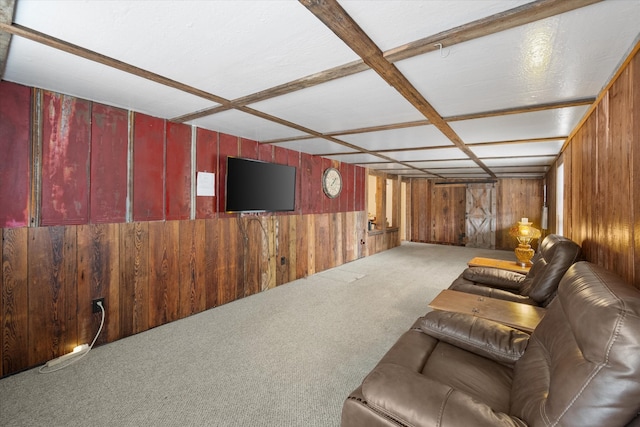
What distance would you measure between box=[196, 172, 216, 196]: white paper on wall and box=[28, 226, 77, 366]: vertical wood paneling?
1.19 meters

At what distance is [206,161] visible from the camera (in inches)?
129

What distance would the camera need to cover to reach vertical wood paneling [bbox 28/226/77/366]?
2.13 metres

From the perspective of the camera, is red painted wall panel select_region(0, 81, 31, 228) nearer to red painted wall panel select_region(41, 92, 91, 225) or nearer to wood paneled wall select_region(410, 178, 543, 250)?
red painted wall panel select_region(41, 92, 91, 225)

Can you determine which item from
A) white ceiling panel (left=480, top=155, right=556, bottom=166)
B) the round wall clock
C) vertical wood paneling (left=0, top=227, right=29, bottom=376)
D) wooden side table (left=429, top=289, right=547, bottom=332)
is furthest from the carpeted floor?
white ceiling panel (left=480, top=155, right=556, bottom=166)

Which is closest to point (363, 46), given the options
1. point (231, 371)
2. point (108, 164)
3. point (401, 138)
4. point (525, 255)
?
point (401, 138)

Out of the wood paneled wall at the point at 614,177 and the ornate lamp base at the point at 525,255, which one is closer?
the wood paneled wall at the point at 614,177

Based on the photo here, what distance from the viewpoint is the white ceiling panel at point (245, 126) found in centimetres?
271

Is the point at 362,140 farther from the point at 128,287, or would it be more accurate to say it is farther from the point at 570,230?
the point at 128,287

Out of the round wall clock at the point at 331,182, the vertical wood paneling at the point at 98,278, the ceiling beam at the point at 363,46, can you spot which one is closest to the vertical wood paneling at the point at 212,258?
the vertical wood paneling at the point at 98,278

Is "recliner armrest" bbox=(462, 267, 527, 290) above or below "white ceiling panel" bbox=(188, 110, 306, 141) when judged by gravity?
below

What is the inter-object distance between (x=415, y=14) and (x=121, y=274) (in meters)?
3.02

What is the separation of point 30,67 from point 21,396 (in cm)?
213

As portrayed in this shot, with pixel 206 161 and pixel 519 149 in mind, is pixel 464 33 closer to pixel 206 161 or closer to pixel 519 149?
pixel 206 161

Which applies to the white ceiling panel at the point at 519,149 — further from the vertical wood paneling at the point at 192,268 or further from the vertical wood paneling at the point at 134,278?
the vertical wood paneling at the point at 134,278
